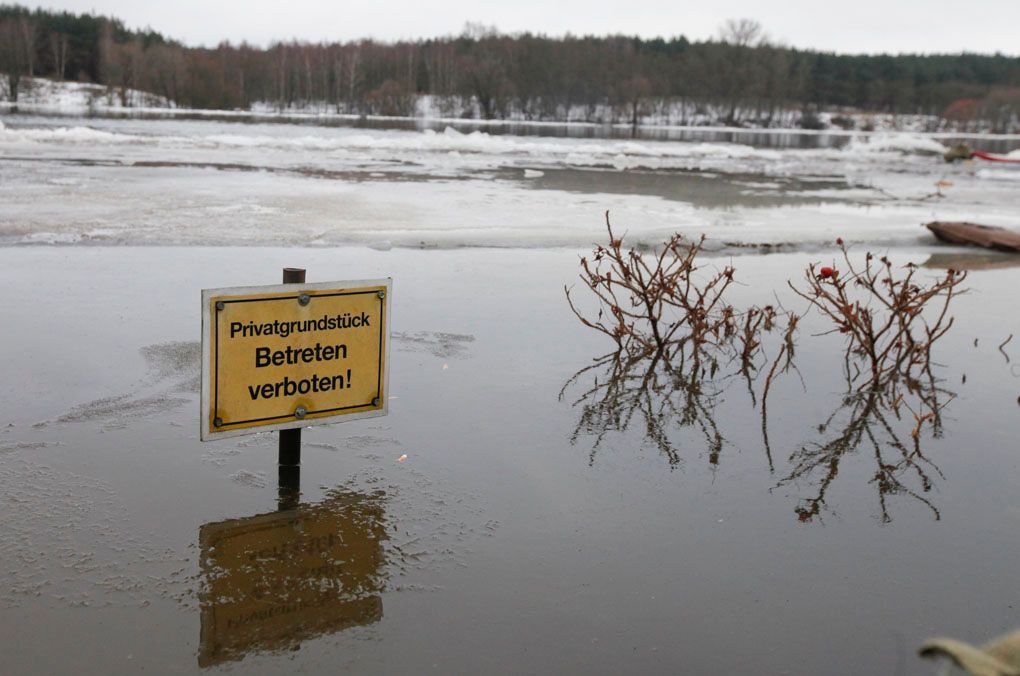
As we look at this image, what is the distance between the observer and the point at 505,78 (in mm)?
121062

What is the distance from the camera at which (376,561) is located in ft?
11.0

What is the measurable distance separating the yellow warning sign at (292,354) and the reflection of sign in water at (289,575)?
0.37 meters

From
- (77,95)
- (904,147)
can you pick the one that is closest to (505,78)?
(77,95)

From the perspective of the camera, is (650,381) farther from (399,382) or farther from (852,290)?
(852,290)

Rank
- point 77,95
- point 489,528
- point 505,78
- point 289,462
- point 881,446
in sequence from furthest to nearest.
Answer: point 505,78
point 77,95
point 881,446
point 289,462
point 489,528

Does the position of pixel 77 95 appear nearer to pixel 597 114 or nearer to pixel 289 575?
pixel 597 114

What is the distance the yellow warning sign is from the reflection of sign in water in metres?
0.37

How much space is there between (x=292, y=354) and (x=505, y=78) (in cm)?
12175

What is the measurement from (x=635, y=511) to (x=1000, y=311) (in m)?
5.67

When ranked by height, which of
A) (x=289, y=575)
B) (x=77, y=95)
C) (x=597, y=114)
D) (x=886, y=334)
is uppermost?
(x=597, y=114)

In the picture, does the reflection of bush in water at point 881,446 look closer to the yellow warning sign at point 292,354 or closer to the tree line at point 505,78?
the yellow warning sign at point 292,354

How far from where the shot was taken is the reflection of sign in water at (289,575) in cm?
285

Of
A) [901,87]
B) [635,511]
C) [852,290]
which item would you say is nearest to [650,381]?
[635,511]

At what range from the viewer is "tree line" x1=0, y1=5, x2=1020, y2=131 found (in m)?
110
